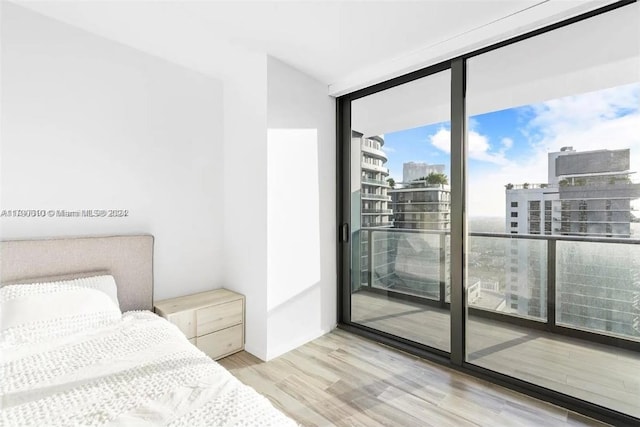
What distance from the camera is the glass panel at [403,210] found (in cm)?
262

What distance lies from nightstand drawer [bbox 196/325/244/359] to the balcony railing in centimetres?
168

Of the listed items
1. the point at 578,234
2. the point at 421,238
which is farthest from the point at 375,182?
the point at 578,234

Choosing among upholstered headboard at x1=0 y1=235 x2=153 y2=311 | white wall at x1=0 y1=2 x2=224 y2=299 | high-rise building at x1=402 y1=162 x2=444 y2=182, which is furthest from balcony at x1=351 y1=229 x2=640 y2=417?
upholstered headboard at x1=0 y1=235 x2=153 y2=311

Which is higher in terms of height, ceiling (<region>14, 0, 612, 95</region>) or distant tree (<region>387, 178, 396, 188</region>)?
ceiling (<region>14, 0, 612, 95</region>)

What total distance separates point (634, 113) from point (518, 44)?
2.87 feet

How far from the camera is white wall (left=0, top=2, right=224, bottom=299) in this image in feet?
6.68

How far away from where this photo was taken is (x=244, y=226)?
289 centimetres

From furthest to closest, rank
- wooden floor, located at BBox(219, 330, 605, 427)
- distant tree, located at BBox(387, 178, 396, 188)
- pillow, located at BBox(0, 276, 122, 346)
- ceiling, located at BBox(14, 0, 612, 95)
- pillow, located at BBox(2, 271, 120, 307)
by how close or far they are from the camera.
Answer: distant tree, located at BBox(387, 178, 396, 188), ceiling, located at BBox(14, 0, 612, 95), wooden floor, located at BBox(219, 330, 605, 427), pillow, located at BBox(2, 271, 120, 307), pillow, located at BBox(0, 276, 122, 346)

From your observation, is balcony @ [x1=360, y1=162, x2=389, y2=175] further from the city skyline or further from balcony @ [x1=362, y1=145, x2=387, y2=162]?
the city skyline

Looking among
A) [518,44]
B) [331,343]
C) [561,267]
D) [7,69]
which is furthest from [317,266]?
[7,69]

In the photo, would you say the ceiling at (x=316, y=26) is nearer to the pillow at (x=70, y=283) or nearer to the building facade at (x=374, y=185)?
the building facade at (x=374, y=185)

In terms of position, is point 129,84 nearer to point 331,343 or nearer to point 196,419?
point 196,419

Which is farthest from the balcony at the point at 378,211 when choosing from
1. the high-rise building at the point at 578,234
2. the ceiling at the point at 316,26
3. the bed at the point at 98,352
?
the bed at the point at 98,352

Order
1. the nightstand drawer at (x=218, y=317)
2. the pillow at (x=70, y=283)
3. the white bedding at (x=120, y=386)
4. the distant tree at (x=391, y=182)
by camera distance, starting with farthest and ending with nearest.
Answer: the distant tree at (x=391, y=182) → the nightstand drawer at (x=218, y=317) → the pillow at (x=70, y=283) → the white bedding at (x=120, y=386)
